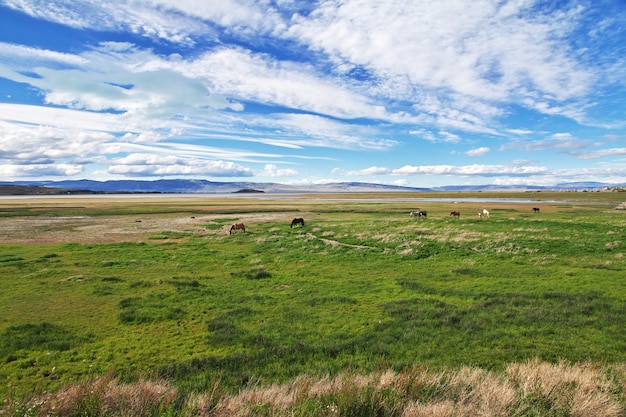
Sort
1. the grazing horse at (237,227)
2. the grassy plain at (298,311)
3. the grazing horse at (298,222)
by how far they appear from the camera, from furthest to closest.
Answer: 1. the grazing horse at (298,222)
2. the grazing horse at (237,227)
3. the grassy plain at (298,311)

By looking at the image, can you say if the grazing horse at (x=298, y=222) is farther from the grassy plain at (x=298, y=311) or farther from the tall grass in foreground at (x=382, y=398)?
the tall grass in foreground at (x=382, y=398)

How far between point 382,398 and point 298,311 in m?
7.47

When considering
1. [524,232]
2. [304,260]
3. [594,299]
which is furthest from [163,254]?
[524,232]

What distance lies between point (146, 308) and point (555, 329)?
15760mm

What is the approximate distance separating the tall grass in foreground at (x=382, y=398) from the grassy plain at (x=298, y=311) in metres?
1.12

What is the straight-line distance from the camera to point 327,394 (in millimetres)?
6969

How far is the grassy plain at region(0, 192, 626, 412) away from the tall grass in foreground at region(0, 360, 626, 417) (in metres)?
1.12

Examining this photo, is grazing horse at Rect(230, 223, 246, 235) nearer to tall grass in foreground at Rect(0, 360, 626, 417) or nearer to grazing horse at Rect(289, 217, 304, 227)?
grazing horse at Rect(289, 217, 304, 227)

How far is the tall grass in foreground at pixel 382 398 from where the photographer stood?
6.23 metres

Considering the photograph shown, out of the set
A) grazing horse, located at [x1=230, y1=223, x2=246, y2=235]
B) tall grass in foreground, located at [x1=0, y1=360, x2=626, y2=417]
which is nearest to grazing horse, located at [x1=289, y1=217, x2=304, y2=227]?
grazing horse, located at [x1=230, y1=223, x2=246, y2=235]

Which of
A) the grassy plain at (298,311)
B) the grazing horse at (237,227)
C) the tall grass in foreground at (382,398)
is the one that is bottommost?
the grassy plain at (298,311)

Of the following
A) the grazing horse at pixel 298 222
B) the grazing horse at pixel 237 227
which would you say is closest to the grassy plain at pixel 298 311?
the grazing horse at pixel 237 227

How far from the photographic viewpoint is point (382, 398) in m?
6.67

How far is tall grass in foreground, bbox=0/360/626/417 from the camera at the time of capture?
245 inches
